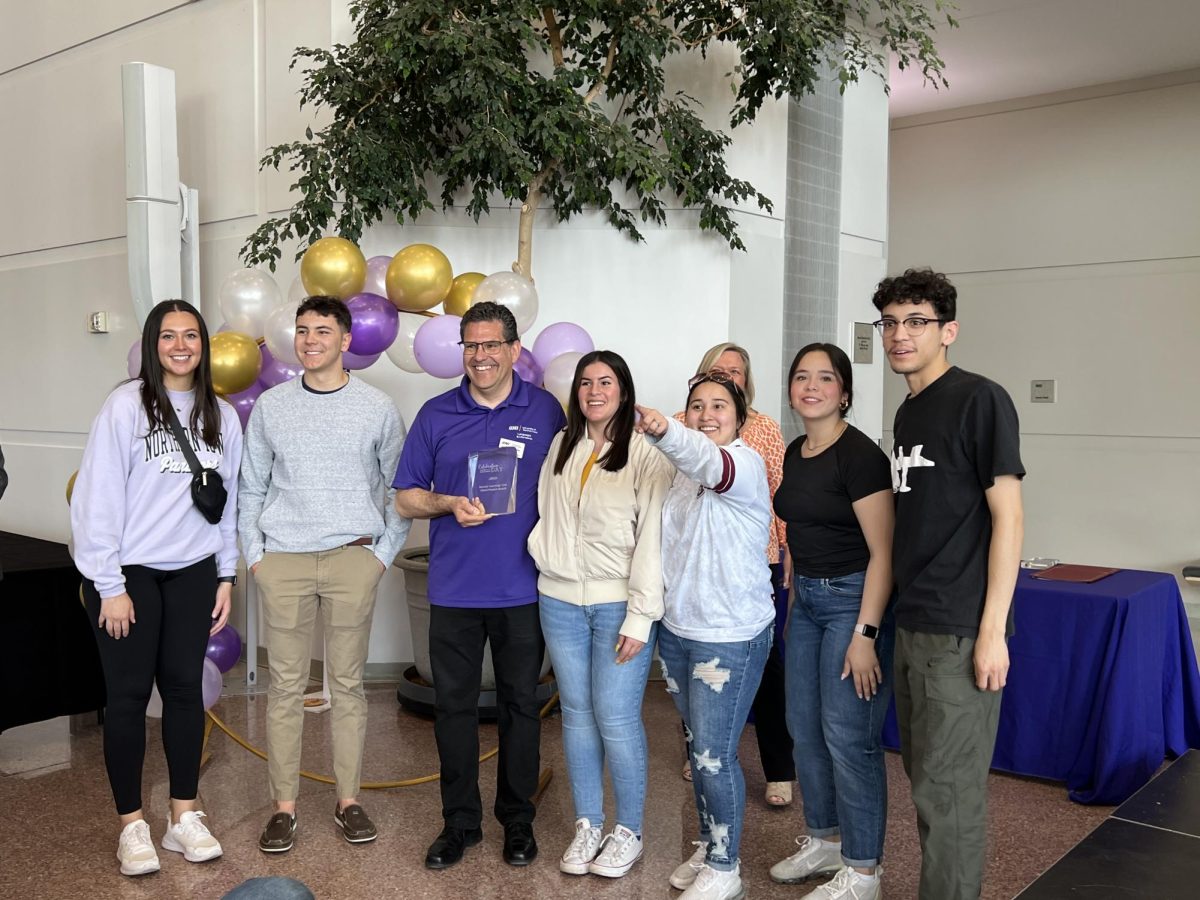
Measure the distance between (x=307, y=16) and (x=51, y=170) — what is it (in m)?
2.43

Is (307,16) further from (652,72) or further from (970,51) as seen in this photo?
(970,51)

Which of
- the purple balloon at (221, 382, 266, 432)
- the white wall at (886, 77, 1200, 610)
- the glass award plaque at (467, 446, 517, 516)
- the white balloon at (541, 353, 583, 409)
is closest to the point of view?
the glass award plaque at (467, 446, 517, 516)

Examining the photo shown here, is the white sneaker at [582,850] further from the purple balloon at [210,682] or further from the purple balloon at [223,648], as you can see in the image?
the purple balloon at [223,648]

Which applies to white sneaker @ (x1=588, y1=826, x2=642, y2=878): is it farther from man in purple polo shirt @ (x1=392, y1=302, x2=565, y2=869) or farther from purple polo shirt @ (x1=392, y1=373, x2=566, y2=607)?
purple polo shirt @ (x1=392, y1=373, x2=566, y2=607)

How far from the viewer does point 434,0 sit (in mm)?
3955

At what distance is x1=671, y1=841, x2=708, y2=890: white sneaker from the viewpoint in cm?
290

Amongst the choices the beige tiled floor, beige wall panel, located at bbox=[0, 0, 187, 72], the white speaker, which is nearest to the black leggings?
the beige tiled floor

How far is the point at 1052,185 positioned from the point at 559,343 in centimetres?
514

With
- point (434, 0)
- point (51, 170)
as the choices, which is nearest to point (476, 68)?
point (434, 0)

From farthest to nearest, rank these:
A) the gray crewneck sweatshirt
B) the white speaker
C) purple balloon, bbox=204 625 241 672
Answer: the white speaker < purple balloon, bbox=204 625 241 672 < the gray crewneck sweatshirt

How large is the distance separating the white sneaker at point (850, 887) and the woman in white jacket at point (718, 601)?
0.83 feet

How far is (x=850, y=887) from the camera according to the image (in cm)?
271

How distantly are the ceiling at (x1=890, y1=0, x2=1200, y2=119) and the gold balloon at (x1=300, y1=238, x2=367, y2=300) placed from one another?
373 cm

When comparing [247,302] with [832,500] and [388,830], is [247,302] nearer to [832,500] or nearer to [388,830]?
[388,830]
